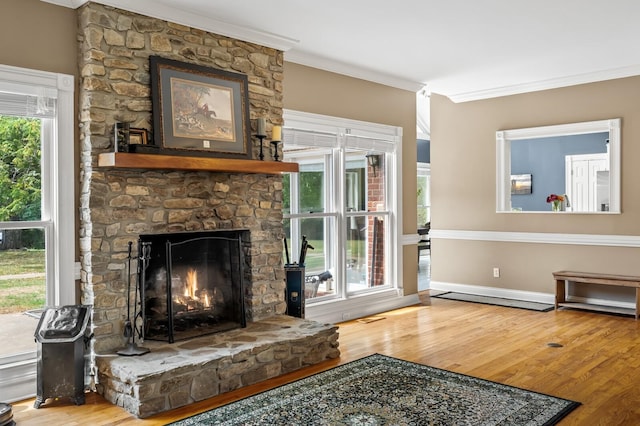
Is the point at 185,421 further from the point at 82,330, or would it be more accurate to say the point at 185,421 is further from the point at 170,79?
the point at 170,79

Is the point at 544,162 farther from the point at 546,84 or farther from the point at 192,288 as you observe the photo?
the point at 192,288

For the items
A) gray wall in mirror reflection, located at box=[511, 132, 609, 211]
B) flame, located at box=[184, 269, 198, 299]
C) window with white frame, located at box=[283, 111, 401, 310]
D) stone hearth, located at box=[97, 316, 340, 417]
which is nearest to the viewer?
stone hearth, located at box=[97, 316, 340, 417]

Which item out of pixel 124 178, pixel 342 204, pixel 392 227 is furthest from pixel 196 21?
pixel 392 227

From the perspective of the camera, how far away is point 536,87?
7.01 m

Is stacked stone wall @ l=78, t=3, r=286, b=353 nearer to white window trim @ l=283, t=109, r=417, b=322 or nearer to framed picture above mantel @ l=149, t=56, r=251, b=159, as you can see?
framed picture above mantel @ l=149, t=56, r=251, b=159

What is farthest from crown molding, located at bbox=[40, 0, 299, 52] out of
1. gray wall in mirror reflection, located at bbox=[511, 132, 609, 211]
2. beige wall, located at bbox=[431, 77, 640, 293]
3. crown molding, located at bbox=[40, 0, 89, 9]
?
gray wall in mirror reflection, located at bbox=[511, 132, 609, 211]

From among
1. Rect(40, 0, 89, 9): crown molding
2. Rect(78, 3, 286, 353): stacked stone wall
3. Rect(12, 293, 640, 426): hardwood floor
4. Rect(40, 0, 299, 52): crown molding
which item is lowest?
Rect(12, 293, 640, 426): hardwood floor

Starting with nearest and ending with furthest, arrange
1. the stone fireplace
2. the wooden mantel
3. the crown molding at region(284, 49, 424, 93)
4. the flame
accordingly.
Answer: the stone fireplace, the wooden mantel, the flame, the crown molding at region(284, 49, 424, 93)

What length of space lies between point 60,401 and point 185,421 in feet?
3.16

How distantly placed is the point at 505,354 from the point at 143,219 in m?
3.12

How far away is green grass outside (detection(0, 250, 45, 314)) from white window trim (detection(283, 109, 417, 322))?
2.60m

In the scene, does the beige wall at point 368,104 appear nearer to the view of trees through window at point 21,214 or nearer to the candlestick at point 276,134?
the candlestick at point 276,134

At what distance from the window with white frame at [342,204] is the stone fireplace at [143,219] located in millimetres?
1136

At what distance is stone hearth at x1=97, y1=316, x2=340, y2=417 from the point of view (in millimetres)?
3467
